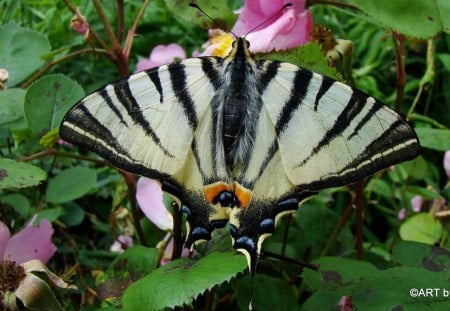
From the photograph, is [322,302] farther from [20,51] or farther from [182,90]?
[20,51]

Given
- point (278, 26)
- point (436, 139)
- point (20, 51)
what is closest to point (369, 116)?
point (278, 26)

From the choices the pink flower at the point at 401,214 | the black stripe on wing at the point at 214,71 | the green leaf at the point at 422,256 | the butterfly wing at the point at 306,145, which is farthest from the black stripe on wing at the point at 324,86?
the pink flower at the point at 401,214

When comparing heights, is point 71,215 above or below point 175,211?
below

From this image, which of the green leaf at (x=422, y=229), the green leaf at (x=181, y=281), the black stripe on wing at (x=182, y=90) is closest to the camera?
the green leaf at (x=181, y=281)

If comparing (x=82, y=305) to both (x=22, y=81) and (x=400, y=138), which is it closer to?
(x=22, y=81)

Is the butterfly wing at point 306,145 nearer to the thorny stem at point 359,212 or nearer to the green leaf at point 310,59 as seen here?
the green leaf at point 310,59
